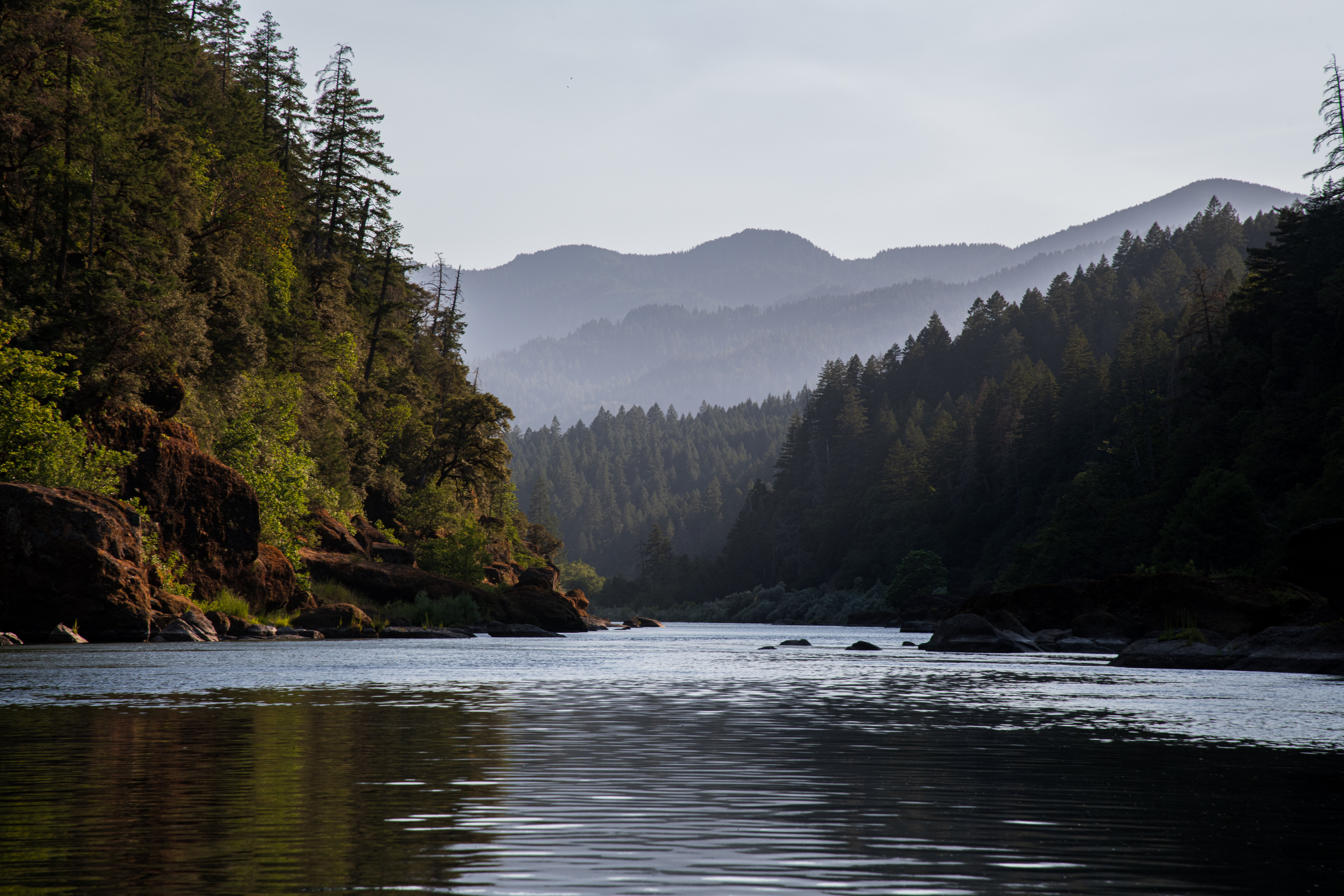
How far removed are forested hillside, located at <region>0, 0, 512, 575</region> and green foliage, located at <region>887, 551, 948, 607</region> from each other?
5589cm

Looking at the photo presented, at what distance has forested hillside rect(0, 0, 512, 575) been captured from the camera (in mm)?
39594

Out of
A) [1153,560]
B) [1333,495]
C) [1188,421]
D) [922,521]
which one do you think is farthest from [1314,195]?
[922,521]

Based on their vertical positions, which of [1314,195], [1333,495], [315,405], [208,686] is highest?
[1314,195]

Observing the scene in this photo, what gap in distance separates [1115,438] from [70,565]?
4068 inches

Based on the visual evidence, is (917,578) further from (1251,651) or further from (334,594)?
(1251,651)

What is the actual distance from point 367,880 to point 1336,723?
49.4 ft

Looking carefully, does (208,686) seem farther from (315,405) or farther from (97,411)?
(315,405)

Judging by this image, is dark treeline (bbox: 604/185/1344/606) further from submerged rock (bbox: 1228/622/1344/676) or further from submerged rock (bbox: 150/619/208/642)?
submerged rock (bbox: 150/619/208/642)

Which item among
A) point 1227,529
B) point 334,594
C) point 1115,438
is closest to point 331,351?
point 334,594

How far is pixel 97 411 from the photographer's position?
39.8m

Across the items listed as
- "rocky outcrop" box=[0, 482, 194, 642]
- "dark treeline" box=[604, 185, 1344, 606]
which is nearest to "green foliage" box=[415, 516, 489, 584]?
"rocky outcrop" box=[0, 482, 194, 642]

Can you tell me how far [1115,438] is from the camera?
365ft

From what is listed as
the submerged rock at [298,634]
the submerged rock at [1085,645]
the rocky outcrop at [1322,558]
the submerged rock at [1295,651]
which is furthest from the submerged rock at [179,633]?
the rocky outcrop at [1322,558]

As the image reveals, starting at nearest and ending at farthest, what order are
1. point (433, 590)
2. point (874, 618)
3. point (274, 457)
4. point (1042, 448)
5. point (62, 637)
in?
point (62, 637) → point (274, 457) → point (433, 590) → point (874, 618) → point (1042, 448)
